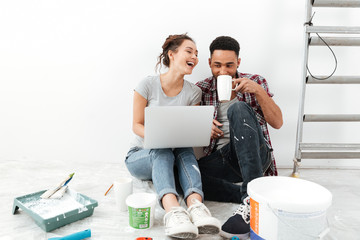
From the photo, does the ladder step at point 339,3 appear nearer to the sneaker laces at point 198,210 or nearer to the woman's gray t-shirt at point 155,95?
the woman's gray t-shirt at point 155,95

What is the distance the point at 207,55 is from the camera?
172 cm

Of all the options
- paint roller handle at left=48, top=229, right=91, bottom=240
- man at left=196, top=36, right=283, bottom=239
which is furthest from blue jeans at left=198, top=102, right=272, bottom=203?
paint roller handle at left=48, top=229, right=91, bottom=240

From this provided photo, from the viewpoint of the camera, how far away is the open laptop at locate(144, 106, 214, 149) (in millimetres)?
1092

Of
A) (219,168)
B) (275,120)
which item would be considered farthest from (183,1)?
(219,168)

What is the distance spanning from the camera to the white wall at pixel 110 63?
1.68m

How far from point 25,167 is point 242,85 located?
138 centimetres

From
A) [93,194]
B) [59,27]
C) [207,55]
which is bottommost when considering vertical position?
[93,194]

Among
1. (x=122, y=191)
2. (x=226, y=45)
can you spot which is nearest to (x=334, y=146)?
(x=226, y=45)

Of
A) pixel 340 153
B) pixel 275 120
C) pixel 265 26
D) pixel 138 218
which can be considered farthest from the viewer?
pixel 265 26

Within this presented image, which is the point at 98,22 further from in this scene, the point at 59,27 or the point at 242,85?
the point at 242,85

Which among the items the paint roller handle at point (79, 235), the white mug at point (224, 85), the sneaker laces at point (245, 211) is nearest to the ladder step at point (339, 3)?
the white mug at point (224, 85)

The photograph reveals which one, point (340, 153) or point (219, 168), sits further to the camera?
point (340, 153)

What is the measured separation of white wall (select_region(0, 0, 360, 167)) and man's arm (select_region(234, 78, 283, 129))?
41cm

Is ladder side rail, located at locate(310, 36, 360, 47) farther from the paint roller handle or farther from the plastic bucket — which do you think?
the paint roller handle
